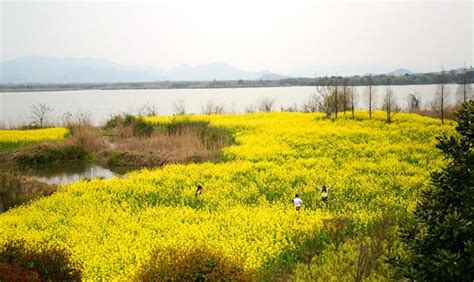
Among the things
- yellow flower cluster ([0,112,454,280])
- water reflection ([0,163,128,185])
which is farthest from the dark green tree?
water reflection ([0,163,128,185])

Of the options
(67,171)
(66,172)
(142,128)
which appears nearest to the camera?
(66,172)

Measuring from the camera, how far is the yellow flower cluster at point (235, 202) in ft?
44.1

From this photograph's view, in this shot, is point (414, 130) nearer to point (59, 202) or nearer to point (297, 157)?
point (297, 157)

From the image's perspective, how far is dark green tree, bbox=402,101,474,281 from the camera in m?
6.94

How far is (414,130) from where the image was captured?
107 feet

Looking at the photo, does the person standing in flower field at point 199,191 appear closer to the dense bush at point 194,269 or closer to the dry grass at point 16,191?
the dry grass at point 16,191

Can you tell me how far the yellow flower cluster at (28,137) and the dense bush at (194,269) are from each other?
99.2ft

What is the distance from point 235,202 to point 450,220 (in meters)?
11.4

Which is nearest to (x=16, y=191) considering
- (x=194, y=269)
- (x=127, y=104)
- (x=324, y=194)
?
(x=324, y=194)

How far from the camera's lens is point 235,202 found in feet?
58.7

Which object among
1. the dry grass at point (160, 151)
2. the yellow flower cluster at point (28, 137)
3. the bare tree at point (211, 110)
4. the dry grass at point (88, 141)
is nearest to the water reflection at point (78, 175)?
the dry grass at point (160, 151)

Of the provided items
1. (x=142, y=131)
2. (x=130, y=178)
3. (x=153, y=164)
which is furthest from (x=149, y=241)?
Result: (x=142, y=131)

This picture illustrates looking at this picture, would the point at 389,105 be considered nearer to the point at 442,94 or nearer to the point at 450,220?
the point at 442,94

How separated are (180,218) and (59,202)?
6.32 metres
